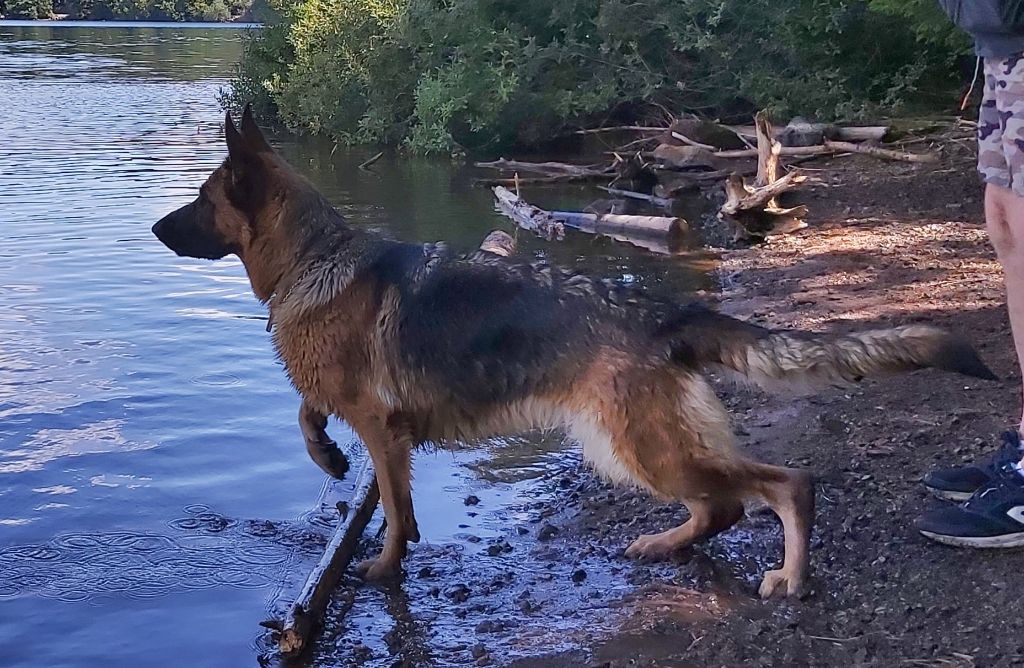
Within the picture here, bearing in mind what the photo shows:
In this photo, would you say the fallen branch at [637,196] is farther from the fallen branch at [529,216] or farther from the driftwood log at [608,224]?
the fallen branch at [529,216]

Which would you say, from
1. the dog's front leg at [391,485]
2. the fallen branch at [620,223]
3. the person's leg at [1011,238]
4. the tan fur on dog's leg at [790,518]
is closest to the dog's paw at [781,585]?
the tan fur on dog's leg at [790,518]

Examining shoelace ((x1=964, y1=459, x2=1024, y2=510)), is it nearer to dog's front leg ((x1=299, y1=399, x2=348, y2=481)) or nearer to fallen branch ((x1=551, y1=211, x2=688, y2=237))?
dog's front leg ((x1=299, y1=399, x2=348, y2=481))

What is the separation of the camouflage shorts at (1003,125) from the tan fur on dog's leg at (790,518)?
4.78 ft

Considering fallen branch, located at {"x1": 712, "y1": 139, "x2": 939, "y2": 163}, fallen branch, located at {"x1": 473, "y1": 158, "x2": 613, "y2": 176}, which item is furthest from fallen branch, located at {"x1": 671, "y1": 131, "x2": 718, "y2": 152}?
fallen branch, located at {"x1": 473, "y1": 158, "x2": 613, "y2": 176}

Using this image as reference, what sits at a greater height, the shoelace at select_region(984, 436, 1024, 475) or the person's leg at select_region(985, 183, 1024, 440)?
the person's leg at select_region(985, 183, 1024, 440)

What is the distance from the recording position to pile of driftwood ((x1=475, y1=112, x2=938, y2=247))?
14.2 m

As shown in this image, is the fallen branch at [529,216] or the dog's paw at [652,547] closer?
the dog's paw at [652,547]

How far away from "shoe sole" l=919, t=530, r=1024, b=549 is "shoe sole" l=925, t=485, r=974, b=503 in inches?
13.6

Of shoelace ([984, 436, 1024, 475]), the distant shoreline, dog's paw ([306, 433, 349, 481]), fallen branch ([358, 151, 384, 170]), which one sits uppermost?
the distant shoreline

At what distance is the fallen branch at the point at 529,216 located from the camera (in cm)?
1478

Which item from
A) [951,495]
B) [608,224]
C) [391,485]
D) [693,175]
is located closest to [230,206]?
[391,485]

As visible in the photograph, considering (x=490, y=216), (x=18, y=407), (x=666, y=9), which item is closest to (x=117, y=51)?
(x=666, y=9)

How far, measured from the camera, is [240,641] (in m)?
5.02

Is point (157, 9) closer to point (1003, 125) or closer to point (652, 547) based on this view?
point (652, 547)
